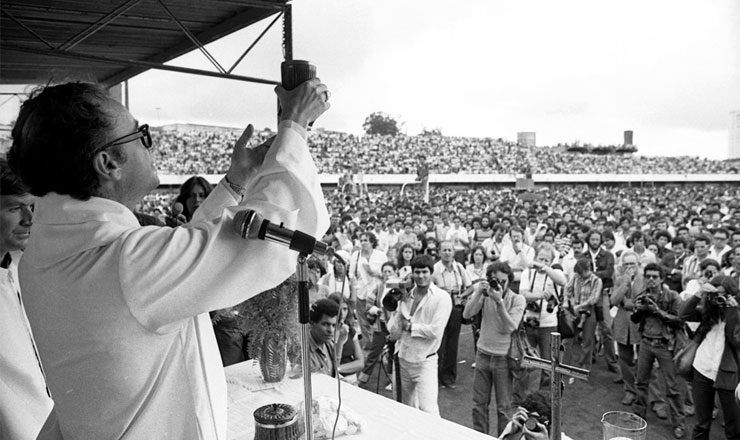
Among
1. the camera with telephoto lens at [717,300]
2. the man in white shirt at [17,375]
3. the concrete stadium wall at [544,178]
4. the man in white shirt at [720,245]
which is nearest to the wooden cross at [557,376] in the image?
the man in white shirt at [17,375]

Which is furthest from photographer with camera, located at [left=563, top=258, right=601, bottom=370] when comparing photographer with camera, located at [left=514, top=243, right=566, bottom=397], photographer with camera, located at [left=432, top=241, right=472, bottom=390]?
photographer with camera, located at [left=432, top=241, right=472, bottom=390]

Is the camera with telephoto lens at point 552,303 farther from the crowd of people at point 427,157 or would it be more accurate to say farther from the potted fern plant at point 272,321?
the crowd of people at point 427,157

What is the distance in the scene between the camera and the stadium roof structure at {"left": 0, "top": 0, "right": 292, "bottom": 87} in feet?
16.1

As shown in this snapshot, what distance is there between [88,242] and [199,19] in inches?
211

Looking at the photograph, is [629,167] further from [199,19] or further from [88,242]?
[88,242]

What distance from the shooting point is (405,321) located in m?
4.44

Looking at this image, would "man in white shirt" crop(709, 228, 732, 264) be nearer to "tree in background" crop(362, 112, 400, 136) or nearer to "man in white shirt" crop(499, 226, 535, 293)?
"man in white shirt" crop(499, 226, 535, 293)

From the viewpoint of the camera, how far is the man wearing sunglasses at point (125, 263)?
2.82ft

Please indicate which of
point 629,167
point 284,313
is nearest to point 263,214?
point 284,313

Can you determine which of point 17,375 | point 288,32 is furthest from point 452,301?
point 17,375

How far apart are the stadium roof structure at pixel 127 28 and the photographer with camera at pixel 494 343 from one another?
2.92 meters

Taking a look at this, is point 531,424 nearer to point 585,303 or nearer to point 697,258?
point 585,303

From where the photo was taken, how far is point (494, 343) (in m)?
4.47

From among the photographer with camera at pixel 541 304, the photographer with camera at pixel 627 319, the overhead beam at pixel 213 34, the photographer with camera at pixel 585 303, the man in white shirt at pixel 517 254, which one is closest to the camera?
the photographer with camera at pixel 627 319
